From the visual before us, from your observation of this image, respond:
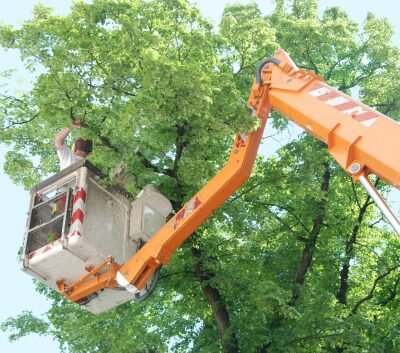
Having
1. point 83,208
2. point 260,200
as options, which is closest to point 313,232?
point 260,200

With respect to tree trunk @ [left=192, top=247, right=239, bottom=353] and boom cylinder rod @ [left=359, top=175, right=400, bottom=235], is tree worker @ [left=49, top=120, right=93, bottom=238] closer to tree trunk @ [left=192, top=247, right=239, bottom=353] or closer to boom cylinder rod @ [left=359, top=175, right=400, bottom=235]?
tree trunk @ [left=192, top=247, right=239, bottom=353]

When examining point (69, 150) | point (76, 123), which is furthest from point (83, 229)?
point (76, 123)

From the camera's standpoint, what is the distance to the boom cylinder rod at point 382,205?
5.92 meters

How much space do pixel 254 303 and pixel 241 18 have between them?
16.2ft

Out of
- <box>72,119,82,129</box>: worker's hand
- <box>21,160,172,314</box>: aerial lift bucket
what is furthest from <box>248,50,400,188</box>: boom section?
<box>72,119,82,129</box>: worker's hand

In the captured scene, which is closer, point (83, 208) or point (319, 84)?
point (319, 84)

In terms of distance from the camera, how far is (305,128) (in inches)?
299

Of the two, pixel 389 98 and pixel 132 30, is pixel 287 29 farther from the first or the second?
pixel 132 30

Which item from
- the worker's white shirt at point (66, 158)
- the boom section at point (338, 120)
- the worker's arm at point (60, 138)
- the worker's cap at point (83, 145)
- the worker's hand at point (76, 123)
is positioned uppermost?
the worker's hand at point (76, 123)

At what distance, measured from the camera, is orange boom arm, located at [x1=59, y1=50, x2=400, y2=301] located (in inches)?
254

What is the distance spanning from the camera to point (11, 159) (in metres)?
13.3

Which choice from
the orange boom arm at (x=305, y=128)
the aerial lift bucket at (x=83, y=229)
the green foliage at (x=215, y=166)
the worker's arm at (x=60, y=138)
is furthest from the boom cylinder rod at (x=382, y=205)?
the worker's arm at (x=60, y=138)

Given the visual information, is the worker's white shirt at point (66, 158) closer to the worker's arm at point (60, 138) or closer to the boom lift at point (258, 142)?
the worker's arm at point (60, 138)

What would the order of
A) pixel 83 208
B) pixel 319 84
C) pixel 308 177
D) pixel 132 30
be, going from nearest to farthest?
pixel 319 84
pixel 83 208
pixel 132 30
pixel 308 177
